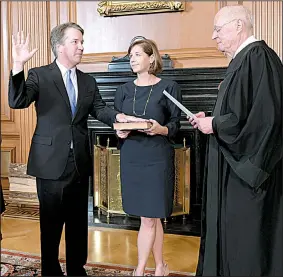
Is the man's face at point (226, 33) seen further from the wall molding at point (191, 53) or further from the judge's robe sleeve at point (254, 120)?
the wall molding at point (191, 53)

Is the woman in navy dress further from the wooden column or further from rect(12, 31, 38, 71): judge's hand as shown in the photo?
the wooden column

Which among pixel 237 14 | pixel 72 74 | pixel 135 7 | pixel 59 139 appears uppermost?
pixel 135 7

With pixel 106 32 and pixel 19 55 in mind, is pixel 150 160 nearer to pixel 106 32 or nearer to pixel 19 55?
pixel 19 55

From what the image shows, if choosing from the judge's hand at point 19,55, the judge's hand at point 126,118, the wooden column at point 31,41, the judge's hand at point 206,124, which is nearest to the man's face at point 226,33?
the judge's hand at point 206,124

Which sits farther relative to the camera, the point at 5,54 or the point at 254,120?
the point at 5,54

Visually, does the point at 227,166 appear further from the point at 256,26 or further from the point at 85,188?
the point at 256,26

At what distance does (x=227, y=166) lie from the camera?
2.49 m

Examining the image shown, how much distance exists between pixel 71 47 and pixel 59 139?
55cm

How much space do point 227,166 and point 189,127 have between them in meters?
2.05

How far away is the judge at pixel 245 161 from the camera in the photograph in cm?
234

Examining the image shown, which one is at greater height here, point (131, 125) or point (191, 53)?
point (191, 53)

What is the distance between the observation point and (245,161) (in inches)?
93.0

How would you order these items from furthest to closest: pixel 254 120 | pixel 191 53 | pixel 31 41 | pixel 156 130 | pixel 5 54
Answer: pixel 5 54
pixel 31 41
pixel 191 53
pixel 156 130
pixel 254 120

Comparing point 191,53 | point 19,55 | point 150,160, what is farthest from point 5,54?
point 150,160
